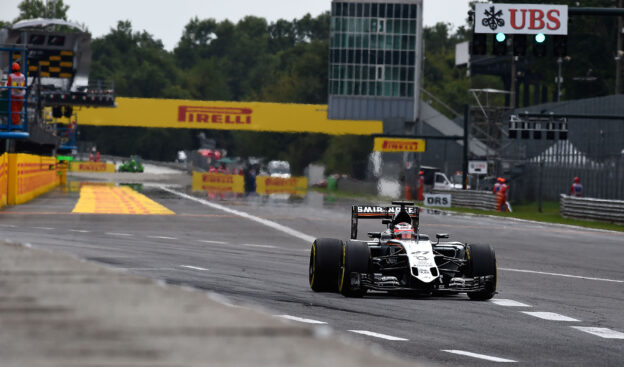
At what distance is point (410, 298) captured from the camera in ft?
43.0

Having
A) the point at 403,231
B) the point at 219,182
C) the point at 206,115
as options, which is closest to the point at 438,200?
the point at 219,182

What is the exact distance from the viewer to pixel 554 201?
5553 cm

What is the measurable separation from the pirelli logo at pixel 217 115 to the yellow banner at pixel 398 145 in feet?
39.0

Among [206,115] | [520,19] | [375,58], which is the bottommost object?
[206,115]

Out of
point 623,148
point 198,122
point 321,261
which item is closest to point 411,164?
point 198,122

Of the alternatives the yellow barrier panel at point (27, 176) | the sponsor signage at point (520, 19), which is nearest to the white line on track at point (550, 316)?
the sponsor signage at point (520, 19)

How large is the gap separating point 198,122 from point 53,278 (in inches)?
3103

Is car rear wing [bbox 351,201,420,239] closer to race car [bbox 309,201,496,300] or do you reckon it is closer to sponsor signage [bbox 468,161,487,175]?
race car [bbox 309,201,496,300]

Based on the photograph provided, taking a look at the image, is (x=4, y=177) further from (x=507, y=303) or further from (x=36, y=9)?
(x=36, y=9)

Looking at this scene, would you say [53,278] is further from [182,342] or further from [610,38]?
[610,38]

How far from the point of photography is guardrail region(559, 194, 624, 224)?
3625cm

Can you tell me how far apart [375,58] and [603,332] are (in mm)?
84741

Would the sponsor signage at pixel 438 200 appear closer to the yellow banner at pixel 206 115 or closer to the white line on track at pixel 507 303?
the yellow banner at pixel 206 115

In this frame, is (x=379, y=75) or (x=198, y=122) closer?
(x=198, y=122)
